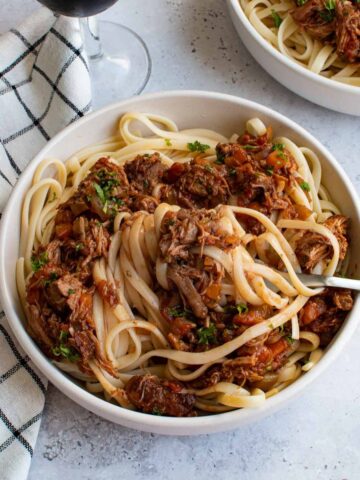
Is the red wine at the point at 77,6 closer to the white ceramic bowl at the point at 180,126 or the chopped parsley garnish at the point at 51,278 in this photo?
the white ceramic bowl at the point at 180,126

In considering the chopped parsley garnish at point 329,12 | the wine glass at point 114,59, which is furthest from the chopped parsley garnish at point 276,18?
the wine glass at point 114,59

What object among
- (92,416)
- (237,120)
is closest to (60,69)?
(237,120)


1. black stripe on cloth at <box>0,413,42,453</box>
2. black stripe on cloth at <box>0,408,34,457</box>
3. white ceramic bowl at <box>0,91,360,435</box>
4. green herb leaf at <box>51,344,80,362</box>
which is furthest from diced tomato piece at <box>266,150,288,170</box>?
black stripe on cloth at <box>0,408,34,457</box>

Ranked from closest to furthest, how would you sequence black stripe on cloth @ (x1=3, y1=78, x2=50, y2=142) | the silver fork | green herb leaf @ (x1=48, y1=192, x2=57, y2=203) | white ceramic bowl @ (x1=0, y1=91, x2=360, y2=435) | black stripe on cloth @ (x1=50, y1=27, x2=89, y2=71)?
1. white ceramic bowl @ (x1=0, y1=91, x2=360, y2=435)
2. the silver fork
3. green herb leaf @ (x1=48, y1=192, x2=57, y2=203)
4. black stripe on cloth @ (x1=50, y1=27, x2=89, y2=71)
5. black stripe on cloth @ (x1=3, y1=78, x2=50, y2=142)

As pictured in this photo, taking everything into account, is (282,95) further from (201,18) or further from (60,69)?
(60,69)

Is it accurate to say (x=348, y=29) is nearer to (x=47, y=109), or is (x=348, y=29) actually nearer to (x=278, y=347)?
(x=47, y=109)

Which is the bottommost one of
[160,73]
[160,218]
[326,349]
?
[326,349]

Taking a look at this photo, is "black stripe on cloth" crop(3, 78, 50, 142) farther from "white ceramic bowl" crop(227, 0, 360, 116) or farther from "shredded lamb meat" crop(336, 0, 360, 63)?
"shredded lamb meat" crop(336, 0, 360, 63)
